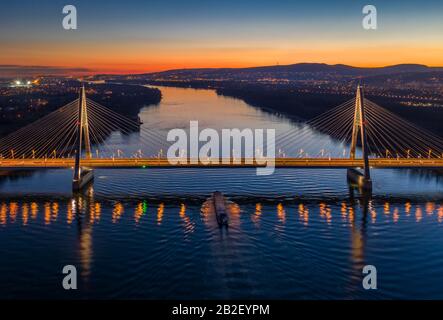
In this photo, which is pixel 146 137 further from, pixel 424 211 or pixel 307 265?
pixel 307 265

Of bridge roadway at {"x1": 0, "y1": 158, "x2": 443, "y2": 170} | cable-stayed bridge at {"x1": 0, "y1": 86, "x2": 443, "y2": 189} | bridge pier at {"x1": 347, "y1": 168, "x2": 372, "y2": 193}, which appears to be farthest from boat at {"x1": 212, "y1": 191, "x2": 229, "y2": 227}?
bridge pier at {"x1": 347, "y1": 168, "x2": 372, "y2": 193}

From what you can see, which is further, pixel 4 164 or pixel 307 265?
pixel 4 164

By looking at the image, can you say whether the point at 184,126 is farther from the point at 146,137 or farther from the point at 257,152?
the point at 257,152

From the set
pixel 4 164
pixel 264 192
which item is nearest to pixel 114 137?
pixel 4 164

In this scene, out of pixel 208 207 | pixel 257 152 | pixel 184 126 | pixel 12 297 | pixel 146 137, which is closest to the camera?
pixel 12 297

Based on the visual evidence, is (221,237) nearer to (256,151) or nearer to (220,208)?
(220,208)

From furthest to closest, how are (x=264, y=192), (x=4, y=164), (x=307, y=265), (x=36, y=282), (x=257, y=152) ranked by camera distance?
(x=257, y=152), (x=4, y=164), (x=264, y=192), (x=307, y=265), (x=36, y=282)

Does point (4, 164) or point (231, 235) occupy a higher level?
point (4, 164)
